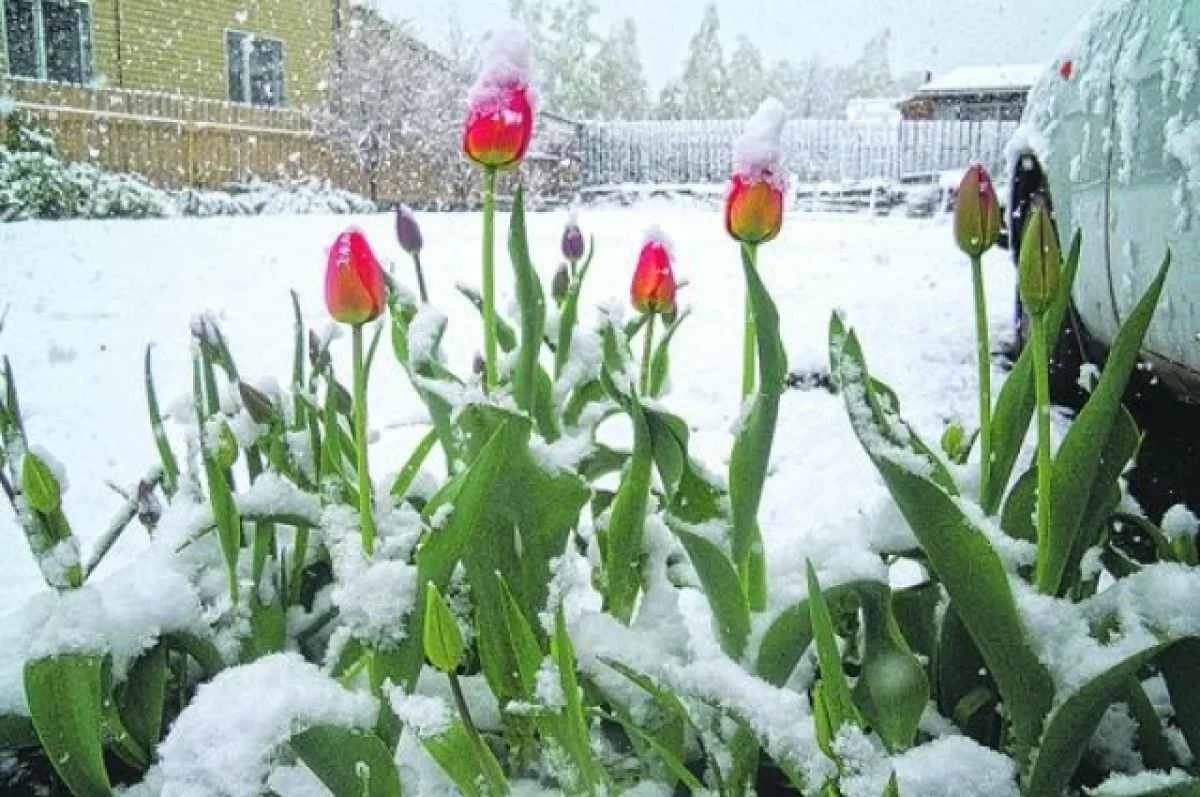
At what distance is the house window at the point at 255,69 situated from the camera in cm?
1372

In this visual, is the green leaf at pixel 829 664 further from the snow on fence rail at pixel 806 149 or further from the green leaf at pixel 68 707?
the snow on fence rail at pixel 806 149

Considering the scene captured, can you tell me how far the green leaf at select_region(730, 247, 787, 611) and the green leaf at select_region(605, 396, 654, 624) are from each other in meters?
0.06

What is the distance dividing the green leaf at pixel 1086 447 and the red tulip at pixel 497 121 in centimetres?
40

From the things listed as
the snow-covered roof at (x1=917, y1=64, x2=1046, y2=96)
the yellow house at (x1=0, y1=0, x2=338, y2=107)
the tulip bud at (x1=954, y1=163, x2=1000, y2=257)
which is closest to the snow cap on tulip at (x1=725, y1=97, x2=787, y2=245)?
the tulip bud at (x1=954, y1=163, x2=1000, y2=257)

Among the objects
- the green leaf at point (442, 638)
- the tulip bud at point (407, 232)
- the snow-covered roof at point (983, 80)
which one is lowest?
the green leaf at point (442, 638)

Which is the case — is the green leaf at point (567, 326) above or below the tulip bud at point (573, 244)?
below

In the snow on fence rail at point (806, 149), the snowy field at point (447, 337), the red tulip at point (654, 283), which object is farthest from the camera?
the snow on fence rail at point (806, 149)

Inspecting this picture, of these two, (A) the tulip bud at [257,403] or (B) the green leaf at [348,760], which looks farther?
(A) the tulip bud at [257,403]

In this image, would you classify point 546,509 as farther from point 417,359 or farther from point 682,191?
point 682,191

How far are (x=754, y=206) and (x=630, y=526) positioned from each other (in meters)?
0.23

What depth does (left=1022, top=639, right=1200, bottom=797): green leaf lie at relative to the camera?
51cm

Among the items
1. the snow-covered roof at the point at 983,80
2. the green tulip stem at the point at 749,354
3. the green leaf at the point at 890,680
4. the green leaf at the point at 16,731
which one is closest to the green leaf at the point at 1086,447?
the green leaf at the point at 890,680

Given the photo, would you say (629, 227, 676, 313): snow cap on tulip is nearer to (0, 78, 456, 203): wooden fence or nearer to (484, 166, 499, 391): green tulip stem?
(484, 166, 499, 391): green tulip stem

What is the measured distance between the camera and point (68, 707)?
1.99 feet
